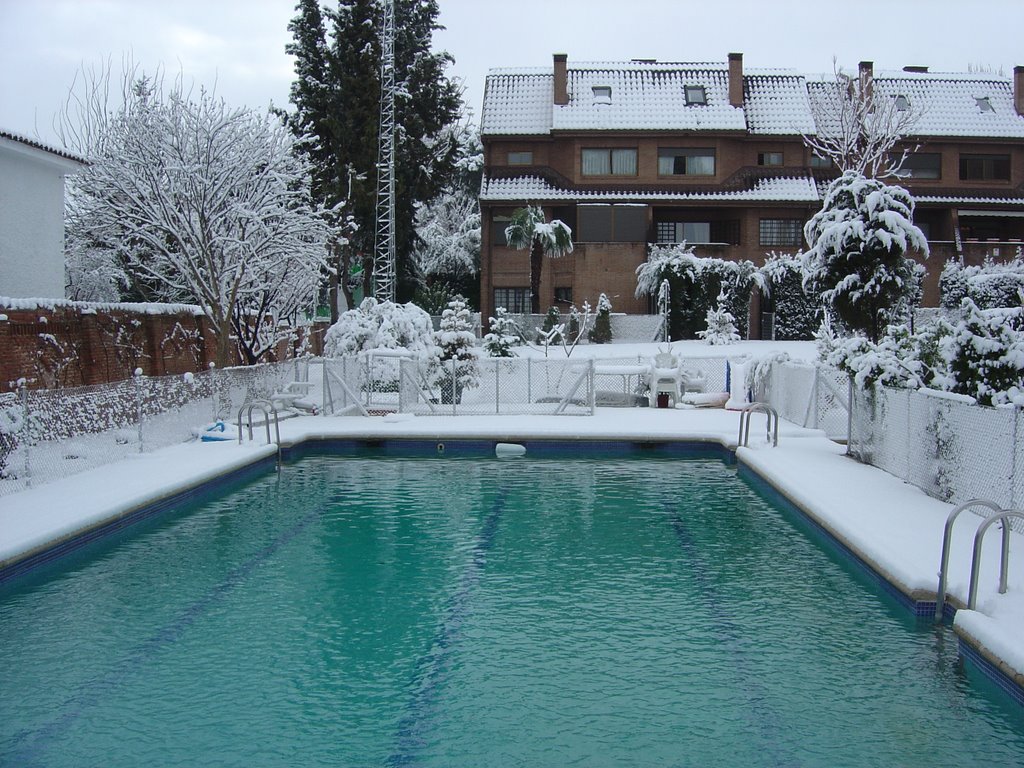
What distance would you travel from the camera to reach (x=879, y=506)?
428 inches

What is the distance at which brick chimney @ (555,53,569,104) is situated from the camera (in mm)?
40000

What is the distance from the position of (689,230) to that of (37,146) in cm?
2648

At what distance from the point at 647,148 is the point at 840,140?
335 inches

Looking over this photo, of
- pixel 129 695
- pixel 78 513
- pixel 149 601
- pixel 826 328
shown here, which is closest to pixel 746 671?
pixel 129 695

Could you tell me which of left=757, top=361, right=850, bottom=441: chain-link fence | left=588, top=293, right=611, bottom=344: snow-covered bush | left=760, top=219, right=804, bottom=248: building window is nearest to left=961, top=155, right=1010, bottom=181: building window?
left=760, top=219, right=804, bottom=248: building window

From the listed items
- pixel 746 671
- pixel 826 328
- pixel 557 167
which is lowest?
pixel 746 671

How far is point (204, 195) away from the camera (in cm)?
1947

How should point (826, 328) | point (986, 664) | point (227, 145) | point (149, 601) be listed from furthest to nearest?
point (826, 328)
point (227, 145)
point (149, 601)
point (986, 664)

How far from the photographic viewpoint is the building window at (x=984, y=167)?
41.1 m

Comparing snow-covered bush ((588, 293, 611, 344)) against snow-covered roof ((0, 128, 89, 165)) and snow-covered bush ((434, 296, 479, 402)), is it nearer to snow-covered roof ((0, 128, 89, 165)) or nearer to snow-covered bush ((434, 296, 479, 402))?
snow-covered bush ((434, 296, 479, 402))

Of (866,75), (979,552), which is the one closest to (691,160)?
(866,75)

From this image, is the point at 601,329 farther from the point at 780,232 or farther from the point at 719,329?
the point at 780,232

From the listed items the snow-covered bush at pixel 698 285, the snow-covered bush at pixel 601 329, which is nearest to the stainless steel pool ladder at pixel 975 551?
the snow-covered bush at pixel 601 329

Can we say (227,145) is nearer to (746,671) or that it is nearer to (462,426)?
(462,426)
